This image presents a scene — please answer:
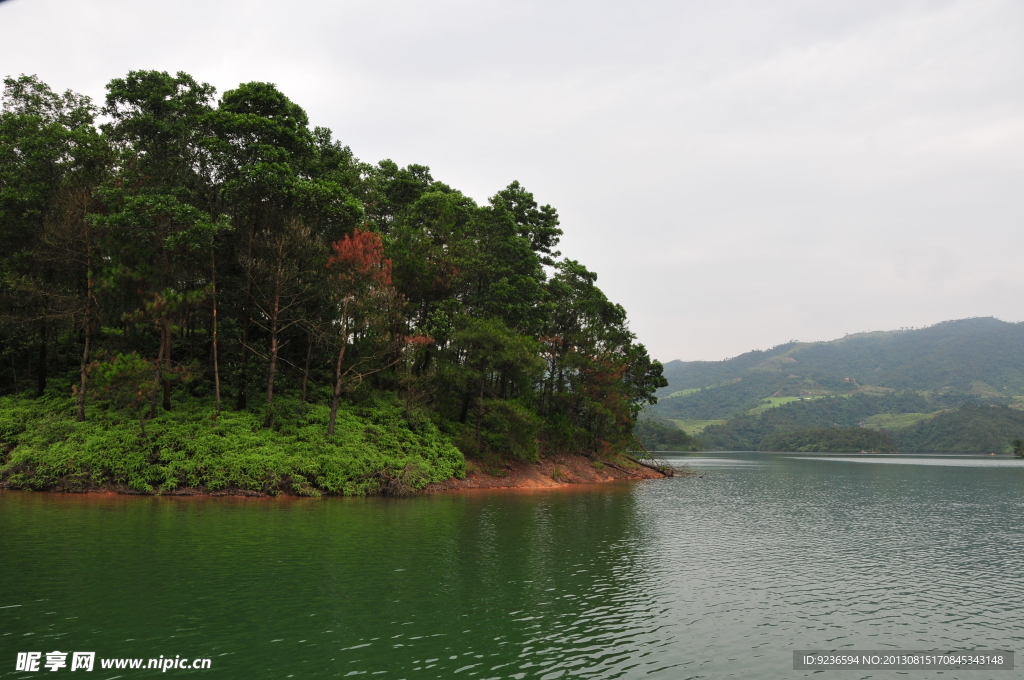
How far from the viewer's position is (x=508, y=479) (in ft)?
163

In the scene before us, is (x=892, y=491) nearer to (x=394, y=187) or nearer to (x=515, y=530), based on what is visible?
(x=515, y=530)

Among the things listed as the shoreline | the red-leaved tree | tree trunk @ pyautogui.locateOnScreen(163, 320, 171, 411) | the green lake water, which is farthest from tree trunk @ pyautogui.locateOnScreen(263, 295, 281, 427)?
the green lake water

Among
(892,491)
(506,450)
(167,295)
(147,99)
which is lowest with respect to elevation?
(892,491)

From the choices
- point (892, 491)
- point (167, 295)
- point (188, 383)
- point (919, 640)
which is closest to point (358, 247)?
point (167, 295)

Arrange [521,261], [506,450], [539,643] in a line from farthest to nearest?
[521,261], [506,450], [539,643]

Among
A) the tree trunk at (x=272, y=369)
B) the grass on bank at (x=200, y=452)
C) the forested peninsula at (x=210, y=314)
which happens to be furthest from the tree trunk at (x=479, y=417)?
the tree trunk at (x=272, y=369)

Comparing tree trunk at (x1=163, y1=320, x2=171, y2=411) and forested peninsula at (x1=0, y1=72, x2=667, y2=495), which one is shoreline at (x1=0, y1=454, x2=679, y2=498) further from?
tree trunk at (x1=163, y1=320, x2=171, y2=411)

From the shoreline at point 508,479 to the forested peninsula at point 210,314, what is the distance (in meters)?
0.39

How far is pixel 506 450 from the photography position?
52062 millimetres

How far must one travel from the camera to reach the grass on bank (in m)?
35.2

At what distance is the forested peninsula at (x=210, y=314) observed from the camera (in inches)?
1464

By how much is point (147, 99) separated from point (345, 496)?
30193mm

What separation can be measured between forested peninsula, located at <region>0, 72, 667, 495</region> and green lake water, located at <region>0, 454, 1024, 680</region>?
4.81m

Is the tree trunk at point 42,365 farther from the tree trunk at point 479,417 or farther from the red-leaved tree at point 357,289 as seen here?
the tree trunk at point 479,417
